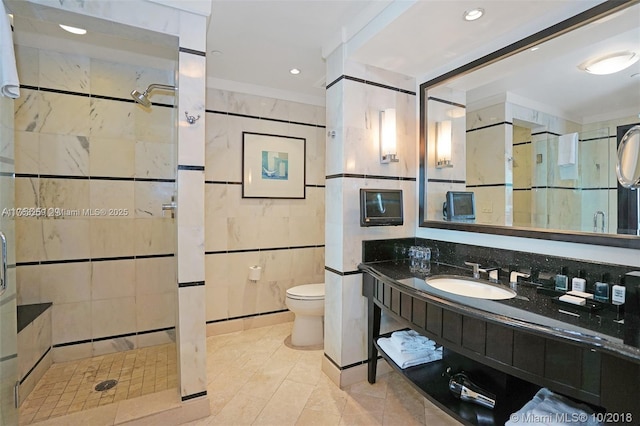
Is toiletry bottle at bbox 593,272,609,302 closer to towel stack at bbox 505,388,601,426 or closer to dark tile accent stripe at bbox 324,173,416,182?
towel stack at bbox 505,388,601,426

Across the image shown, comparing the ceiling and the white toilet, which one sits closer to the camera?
the ceiling

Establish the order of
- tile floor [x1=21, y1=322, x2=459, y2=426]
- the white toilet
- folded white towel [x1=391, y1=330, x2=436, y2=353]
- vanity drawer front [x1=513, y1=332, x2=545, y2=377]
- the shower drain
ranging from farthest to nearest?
the white toilet < the shower drain < folded white towel [x1=391, y1=330, x2=436, y2=353] < tile floor [x1=21, y1=322, x2=459, y2=426] < vanity drawer front [x1=513, y1=332, x2=545, y2=377]

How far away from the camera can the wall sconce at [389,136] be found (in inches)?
86.0

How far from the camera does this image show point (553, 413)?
1258 millimetres


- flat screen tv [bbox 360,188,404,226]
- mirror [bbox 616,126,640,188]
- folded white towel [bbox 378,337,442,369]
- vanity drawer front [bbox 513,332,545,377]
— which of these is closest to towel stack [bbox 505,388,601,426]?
vanity drawer front [bbox 513,332,545,377]

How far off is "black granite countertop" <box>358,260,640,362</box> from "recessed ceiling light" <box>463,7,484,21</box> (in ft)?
4.71

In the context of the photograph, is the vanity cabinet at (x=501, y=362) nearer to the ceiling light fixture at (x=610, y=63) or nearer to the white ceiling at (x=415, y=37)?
the white ceiling at (x=415, y=37)

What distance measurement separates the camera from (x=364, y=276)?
2182 millimetres

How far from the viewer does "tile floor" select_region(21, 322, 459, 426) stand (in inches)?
69.4

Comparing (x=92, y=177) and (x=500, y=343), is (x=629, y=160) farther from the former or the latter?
(x=92, y=177)

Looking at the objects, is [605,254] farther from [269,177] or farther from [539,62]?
[269,177]

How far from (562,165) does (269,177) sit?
2409mm

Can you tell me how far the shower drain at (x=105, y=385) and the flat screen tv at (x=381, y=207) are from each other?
2.04 meters

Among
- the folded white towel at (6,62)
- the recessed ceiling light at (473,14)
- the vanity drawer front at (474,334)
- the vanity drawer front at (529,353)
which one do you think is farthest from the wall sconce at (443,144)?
the folded white towel at (6,62)
